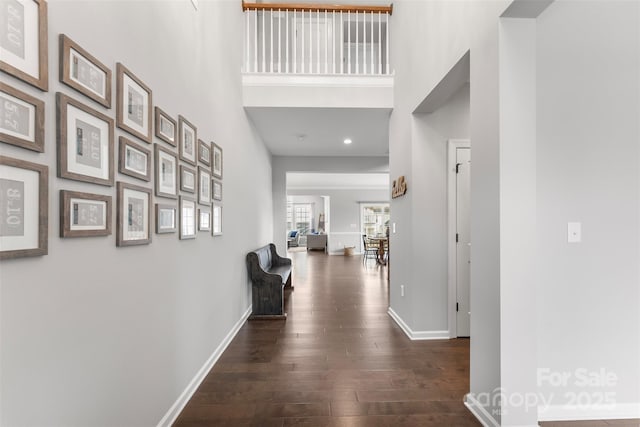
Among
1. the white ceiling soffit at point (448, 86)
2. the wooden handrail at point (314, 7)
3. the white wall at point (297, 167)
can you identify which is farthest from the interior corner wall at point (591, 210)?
the white wall at point (297, 167)

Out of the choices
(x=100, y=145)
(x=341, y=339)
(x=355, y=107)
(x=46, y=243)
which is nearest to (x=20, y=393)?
(x=46, y=243)

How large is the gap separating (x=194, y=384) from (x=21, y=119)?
6.16 feet

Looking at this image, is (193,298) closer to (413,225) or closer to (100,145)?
(100,145)

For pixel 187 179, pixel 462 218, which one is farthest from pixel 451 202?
pixel 187 179

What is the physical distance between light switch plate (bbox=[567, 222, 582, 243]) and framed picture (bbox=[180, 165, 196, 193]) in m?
2.37

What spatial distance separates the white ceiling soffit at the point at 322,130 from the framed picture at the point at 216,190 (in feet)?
4.58

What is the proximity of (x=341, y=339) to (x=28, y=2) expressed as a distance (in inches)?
119

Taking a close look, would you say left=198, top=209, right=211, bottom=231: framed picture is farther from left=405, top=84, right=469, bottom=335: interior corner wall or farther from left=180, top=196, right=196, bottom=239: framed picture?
left=405, top=84, right=469, bottom=335: interior corner wall

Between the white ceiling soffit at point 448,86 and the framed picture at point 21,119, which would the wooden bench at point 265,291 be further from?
the framed picture at point 21,119

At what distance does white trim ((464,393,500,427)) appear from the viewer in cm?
165

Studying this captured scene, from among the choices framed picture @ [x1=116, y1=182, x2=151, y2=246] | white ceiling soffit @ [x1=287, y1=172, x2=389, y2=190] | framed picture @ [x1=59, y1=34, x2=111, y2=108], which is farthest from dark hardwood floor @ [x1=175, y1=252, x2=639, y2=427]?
white ceiling soffit @ [x1=287, y1=172, x2=389, y2=190]

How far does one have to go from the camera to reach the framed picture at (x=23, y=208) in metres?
0.82

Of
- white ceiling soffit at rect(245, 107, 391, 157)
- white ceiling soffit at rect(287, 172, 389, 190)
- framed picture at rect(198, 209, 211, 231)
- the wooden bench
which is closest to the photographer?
framed picture at rect(198, 209, 211, 231)

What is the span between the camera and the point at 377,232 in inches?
469
